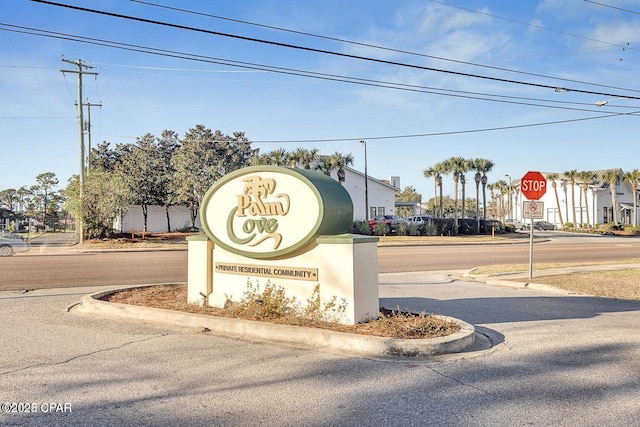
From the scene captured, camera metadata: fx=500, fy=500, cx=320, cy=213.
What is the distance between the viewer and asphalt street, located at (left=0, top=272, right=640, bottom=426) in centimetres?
412

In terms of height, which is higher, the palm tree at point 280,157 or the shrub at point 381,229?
the palm tree at point 280,157

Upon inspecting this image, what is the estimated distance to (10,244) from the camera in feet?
78.4

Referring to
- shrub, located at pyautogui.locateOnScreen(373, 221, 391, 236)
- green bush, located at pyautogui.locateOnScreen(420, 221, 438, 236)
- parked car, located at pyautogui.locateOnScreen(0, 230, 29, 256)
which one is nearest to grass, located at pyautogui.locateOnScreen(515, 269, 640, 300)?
parked car, located at pyautogui.locateOnScreen(0, 230, 29, 256)

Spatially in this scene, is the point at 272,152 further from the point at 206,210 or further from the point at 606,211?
the point at 606,211

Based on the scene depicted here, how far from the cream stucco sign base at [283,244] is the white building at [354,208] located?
35875mm

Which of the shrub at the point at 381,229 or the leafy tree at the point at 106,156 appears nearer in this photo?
the shrub at the point at 381,229

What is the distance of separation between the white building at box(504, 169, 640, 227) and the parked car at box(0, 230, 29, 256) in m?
56.5

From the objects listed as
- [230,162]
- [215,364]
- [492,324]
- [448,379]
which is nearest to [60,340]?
[215,364]

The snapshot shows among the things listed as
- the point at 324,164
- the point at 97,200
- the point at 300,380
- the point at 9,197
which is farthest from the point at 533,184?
the point at 9,197

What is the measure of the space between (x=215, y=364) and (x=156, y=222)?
44.7 metres

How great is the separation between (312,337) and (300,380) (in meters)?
1.38

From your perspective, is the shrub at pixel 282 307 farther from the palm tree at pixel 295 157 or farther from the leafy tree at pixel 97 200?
the palm tree at pixel 295 157

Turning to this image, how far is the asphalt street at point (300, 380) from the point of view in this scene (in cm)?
412

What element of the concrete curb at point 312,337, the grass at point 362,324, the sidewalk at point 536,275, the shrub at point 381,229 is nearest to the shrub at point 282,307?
the grass at point 362,324
